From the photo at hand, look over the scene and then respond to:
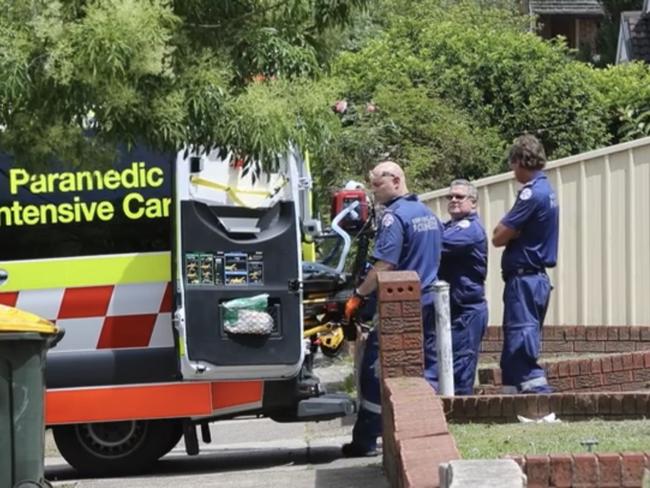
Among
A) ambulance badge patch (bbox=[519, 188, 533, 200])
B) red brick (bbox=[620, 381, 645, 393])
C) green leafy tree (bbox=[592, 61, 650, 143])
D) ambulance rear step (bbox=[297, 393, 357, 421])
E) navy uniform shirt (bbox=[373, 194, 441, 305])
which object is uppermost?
green leafy tree (bbox=[592, 61, 650, 143])

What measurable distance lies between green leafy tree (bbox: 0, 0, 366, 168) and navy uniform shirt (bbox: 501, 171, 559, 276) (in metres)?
1.78

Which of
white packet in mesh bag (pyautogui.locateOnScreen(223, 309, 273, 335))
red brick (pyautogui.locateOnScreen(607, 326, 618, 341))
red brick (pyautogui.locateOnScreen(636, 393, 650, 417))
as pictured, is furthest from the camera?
red brick (pyautogui.locateOnScreen(607, 326, 618, 341))

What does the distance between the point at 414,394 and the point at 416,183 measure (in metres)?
8.48

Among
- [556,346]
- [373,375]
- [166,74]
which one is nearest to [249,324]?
[373,375]

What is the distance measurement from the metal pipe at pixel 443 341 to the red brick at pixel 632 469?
107 inches

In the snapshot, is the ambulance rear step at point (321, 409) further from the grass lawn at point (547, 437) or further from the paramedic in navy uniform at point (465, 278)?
the grass lawn at point (547, 437)

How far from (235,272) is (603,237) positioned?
4.25 m

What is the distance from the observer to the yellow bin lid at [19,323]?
7.49 metres

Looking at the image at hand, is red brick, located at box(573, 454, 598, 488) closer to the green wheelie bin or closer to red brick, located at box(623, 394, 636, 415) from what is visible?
red brick, located at box(623, 394, 636, 415)

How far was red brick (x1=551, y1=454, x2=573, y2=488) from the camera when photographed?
5625 mm

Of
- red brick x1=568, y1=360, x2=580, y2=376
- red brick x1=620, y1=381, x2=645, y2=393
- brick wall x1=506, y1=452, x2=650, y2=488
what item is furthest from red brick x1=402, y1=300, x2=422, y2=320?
red brick x1=620, y1=381, x2=645, y2=393

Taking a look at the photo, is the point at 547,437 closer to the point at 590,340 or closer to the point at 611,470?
the point at 611,470

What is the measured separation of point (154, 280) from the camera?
31.2ft

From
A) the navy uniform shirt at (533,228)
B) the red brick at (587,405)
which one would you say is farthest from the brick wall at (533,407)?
the navy uniform shirt at (533,228)
